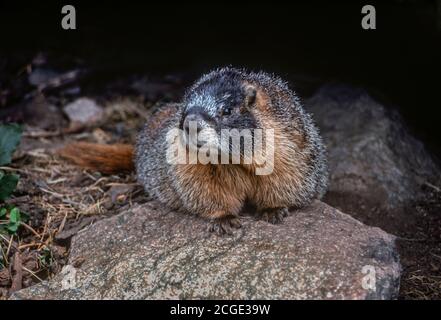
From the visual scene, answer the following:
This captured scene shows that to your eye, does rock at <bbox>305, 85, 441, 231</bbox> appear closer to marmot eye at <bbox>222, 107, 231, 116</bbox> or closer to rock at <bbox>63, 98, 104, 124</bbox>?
marmot eye at <bbox>222, 107, 231, 116</bbox>

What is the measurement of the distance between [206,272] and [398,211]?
283 cm

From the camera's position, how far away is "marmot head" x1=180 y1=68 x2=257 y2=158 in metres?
4.14

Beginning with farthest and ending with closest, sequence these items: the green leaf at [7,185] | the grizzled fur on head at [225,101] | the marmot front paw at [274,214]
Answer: the green leaf at [7,185], the marmot front paw at [274,214], the grizzled fur on head at [225,101]

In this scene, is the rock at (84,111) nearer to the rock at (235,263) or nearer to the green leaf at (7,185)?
the green leaf at (7,185)

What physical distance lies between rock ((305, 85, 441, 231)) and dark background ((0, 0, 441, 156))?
1.10ft

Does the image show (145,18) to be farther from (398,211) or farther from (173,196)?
(398,211)

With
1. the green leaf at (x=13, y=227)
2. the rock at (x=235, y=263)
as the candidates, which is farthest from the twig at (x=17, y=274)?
the rock at (x=235, y=263)

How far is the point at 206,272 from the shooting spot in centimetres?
407

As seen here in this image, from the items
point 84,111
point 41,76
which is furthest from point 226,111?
point 41,76

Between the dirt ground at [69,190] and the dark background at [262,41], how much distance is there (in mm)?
414

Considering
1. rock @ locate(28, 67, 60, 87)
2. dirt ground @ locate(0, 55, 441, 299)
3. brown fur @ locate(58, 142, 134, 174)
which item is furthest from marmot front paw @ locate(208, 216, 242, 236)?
rock @ locate(28, 67, 60, 87)

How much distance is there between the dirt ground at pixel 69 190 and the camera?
4801mm

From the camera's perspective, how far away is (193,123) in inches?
162
